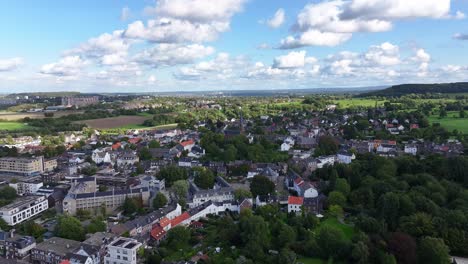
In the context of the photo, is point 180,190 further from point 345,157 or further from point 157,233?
point 345,157

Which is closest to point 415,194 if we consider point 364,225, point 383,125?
point 364,225

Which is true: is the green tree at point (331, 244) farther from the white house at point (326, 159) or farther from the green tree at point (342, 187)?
the white house at point (326, 159)

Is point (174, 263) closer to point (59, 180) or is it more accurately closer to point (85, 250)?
point (85, 250)

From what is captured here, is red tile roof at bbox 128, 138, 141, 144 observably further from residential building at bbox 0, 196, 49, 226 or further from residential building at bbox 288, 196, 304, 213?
residential building at bbox 288, 196, 304, 213

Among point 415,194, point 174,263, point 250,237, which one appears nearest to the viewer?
point 174,263

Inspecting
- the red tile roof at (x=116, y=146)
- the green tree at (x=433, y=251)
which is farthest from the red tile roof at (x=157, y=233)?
the red tile roof at (x=116, y=146)
